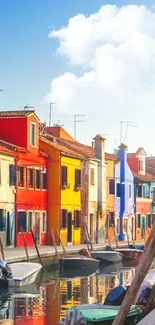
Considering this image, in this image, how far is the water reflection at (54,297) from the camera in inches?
720

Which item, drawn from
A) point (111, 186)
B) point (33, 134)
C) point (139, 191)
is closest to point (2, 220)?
point (33, 134)

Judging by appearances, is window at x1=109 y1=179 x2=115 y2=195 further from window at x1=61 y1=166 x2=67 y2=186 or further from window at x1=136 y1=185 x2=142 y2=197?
window at x1=61 y1=166 x2=67 y2=186

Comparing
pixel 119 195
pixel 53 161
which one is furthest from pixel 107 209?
pixel 53 161

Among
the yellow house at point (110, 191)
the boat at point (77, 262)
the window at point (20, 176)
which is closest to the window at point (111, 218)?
the yellow house at point (110, 191)

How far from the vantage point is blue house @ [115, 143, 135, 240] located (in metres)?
52.4

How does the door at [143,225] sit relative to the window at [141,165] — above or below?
below

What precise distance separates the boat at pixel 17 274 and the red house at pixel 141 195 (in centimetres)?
2997

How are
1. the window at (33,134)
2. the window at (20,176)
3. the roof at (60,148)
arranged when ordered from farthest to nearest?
the roof at (60,148) → the window at (33,134) → the window at (20,176)

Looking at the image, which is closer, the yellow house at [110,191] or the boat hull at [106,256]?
the boat hull at [106,256]

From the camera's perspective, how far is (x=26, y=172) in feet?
124

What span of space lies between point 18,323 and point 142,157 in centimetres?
4229

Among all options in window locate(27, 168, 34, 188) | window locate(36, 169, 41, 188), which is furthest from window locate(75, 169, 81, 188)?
window locate(27, 168, 34, 188)

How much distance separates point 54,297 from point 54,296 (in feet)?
0.82

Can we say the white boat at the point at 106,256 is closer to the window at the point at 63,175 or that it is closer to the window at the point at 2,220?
the window at the point at 2,220
